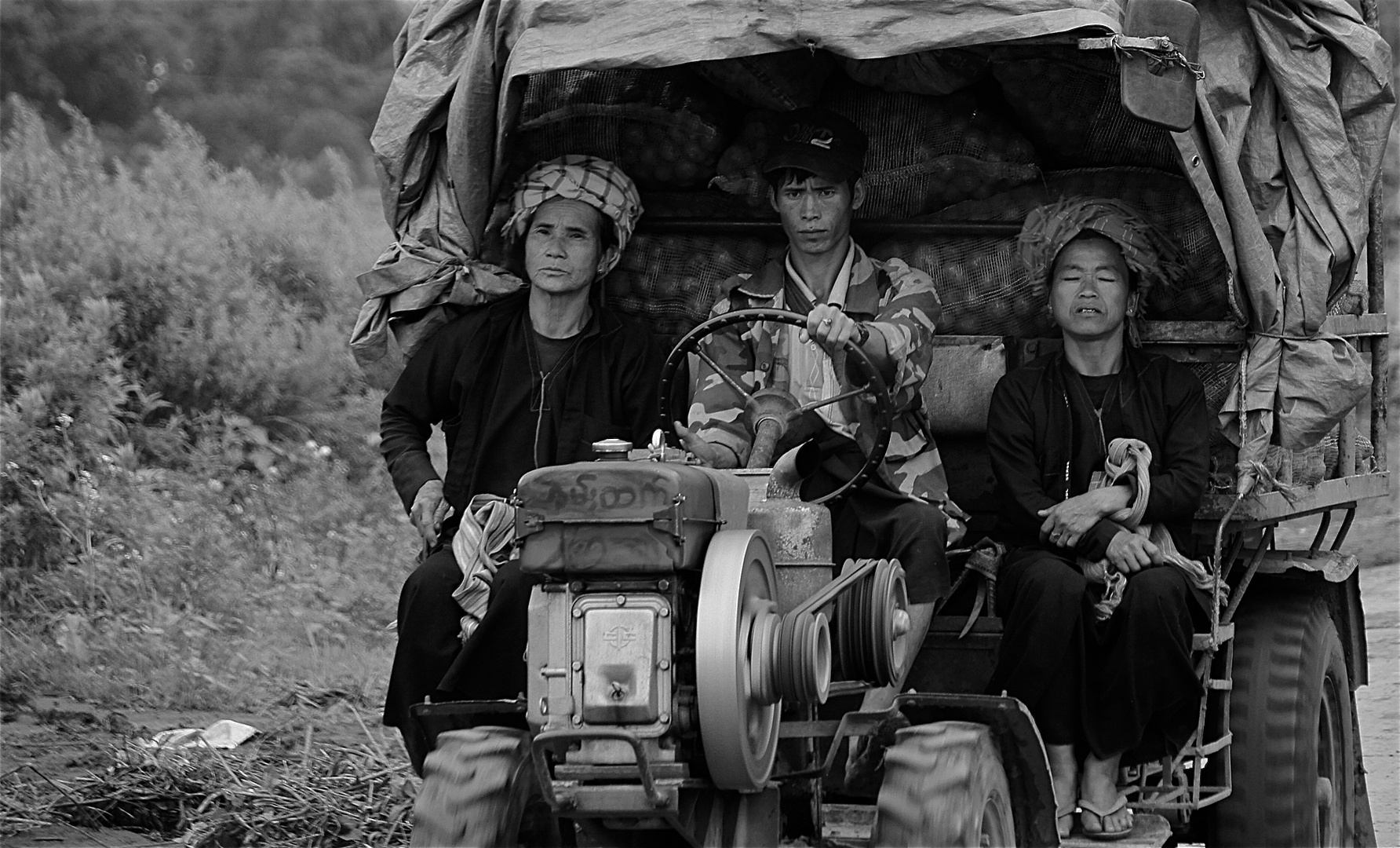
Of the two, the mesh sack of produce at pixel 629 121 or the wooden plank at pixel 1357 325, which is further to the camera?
the mesh sack of produce at pixel 629 121

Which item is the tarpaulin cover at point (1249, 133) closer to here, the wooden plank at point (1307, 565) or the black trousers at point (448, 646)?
the wooden plank at point (1307, 565)

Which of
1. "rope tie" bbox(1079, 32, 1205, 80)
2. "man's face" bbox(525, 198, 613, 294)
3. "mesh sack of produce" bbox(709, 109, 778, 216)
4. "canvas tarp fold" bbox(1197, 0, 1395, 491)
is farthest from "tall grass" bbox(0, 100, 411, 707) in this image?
"rope tie" bbox(1079, 32, 1205, 80)

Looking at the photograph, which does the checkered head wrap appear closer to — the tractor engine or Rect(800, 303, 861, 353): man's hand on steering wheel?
Rect(800, 303, 861, 353): man's hand on steering wheel

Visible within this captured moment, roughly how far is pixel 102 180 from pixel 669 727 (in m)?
9.96

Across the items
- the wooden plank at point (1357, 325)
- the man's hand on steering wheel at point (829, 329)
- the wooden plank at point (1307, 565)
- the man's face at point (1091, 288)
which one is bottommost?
the wooden plank at point (1307, 565)

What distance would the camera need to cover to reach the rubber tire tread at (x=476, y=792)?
355 cm

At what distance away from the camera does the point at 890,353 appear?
4562mm

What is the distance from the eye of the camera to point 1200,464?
4801 millimetres

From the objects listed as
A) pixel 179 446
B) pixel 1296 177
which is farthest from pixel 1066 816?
pixel 179 446

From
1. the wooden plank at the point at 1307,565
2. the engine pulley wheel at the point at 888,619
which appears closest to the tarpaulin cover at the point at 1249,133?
the wooden plank at the point at 1307,565

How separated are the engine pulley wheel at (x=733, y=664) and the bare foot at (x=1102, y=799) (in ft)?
4.11

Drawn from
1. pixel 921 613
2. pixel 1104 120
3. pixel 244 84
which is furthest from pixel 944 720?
pixel 244 84

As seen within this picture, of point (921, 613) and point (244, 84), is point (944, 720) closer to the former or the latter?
point (921, 613)

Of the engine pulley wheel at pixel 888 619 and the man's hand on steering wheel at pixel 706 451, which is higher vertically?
the man's hand on steering wheel at pixel 706 451
